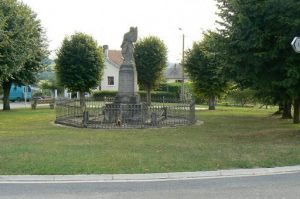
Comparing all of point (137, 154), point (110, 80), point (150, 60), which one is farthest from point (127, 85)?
point (110, 80)

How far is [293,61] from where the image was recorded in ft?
51.2

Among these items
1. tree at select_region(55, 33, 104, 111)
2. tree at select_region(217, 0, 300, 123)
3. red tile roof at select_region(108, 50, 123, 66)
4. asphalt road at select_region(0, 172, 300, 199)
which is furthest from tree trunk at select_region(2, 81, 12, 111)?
red tile roof at select_region(108, 50, 123, 66)

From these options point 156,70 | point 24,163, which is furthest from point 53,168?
point 156,70

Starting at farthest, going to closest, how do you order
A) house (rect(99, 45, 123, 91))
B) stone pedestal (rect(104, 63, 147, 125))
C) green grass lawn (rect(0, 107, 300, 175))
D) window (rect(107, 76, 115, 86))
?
window (rect(107, 76, 115, 86)), house (rect(99, 45, 123, 91)), stone pedestal (rect(104, 63, 147, 125)), green grass lawn (rect(0, 107, 300, 175))

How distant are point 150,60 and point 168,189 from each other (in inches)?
1708

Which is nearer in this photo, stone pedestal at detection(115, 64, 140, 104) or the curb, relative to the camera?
the curb

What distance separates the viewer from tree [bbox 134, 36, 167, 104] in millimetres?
51156

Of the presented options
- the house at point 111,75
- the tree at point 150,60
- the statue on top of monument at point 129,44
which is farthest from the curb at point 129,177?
the house at point 111,75

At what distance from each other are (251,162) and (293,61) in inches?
246

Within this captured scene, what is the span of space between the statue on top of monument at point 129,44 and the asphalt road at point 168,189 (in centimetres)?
1682

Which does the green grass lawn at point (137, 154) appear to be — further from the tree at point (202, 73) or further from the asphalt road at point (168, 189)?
the tree at point (202, 73)

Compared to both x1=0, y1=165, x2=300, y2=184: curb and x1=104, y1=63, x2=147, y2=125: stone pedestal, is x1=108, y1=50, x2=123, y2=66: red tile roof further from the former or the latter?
x1=0, y1=165, x2=300, y2=184: curb

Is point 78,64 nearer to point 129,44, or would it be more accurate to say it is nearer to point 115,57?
point 129,44

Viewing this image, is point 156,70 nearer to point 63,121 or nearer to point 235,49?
point 63,121
